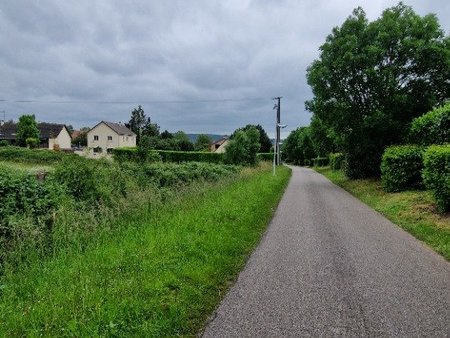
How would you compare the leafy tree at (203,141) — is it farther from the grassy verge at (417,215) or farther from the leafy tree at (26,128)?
the grassy verge at (417,215)

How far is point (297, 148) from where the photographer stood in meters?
92.2

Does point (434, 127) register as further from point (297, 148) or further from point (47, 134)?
point (47, 134)

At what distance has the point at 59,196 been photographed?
399 inches

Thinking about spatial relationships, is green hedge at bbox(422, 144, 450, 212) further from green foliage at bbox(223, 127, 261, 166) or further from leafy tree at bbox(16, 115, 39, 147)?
leafy tree at bbox(16, 115, 39, 147)

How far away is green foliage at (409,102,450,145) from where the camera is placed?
16.8 m

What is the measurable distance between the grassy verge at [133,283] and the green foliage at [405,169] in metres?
11.7

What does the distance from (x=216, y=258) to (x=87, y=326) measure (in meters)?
3.13

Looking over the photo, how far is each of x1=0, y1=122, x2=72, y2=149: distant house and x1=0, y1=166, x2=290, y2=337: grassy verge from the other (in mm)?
86881

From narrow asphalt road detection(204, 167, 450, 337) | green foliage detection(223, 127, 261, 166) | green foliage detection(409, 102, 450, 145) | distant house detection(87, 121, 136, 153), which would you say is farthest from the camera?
distant house detection(87, 121, 136, 153)

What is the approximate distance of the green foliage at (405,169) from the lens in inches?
722

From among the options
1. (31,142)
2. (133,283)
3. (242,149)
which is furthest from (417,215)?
(31,142)

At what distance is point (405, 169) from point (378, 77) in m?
7.45

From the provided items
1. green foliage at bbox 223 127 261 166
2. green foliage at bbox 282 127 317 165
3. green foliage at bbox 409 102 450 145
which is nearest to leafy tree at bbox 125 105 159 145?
green foliage at bbox 282 127 317 165

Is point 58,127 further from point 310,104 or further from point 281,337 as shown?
point 281,337
